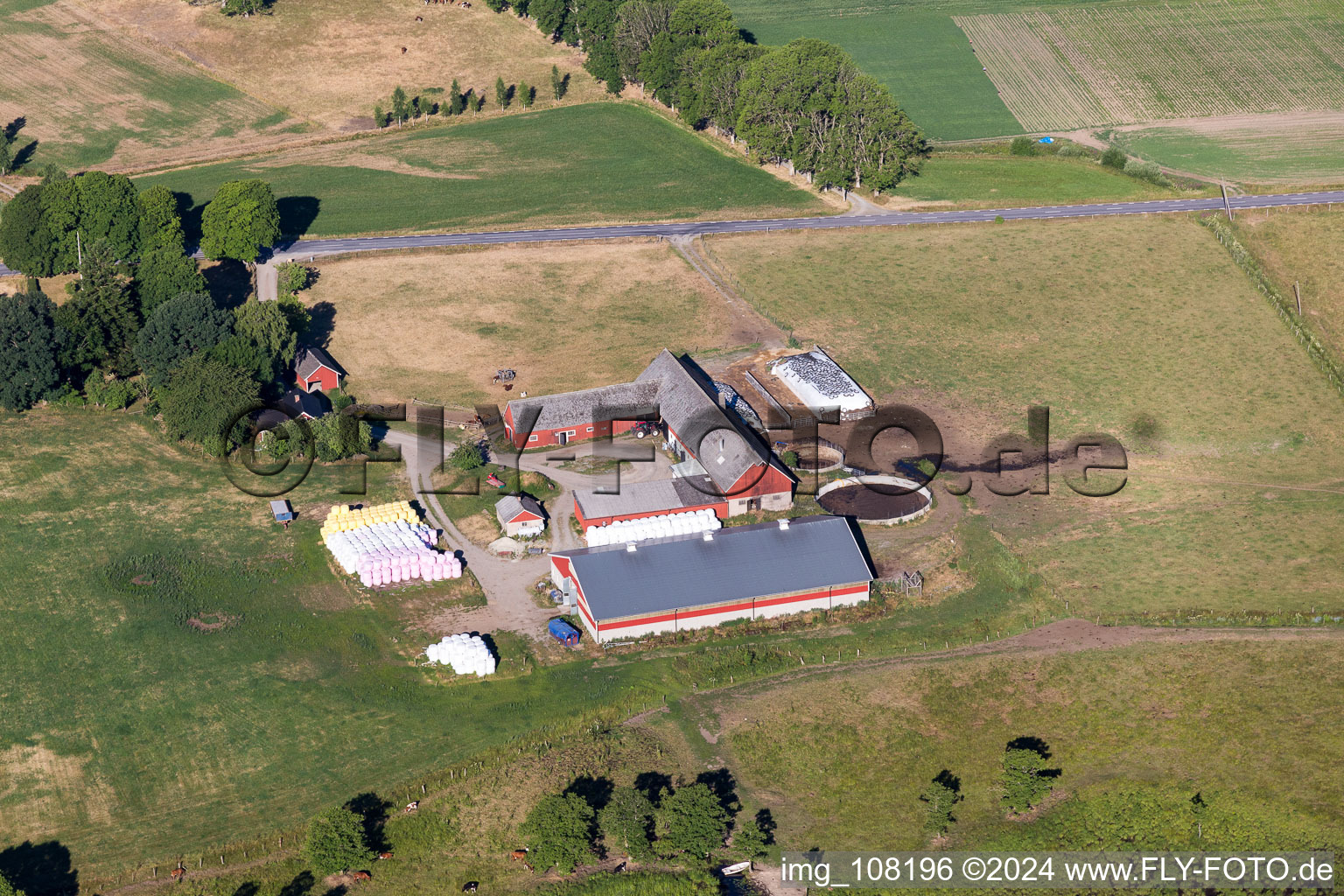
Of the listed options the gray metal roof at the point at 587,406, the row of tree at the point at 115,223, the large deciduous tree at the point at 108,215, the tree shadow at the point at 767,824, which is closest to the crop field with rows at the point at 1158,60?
the gray metal roof at the point at 587,406

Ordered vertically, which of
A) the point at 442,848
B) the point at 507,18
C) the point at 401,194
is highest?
the point at 507,18

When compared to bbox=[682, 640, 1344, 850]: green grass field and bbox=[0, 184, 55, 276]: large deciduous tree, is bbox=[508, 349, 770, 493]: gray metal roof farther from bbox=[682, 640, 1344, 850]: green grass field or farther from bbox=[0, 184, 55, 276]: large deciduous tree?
bbox=[0, 184, 55, 276]: large deciduous tree

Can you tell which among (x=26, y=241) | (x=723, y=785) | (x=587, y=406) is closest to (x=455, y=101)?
(x=26, y=241)

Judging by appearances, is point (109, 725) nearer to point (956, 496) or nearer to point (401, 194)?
point (956, 496)

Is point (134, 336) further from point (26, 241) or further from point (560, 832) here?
point (560, 832)

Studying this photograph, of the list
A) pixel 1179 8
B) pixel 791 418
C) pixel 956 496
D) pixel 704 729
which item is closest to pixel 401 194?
pixel 791 418

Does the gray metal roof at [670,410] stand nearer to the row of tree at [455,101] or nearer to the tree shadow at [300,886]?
the tree shadow at [300,886]

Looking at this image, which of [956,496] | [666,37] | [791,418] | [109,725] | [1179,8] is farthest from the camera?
[1179,8]

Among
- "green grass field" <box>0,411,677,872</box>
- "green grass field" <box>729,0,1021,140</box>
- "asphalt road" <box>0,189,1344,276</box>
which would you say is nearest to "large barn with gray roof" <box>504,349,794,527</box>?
"green grass field" <box>0,411,677,872</box>
